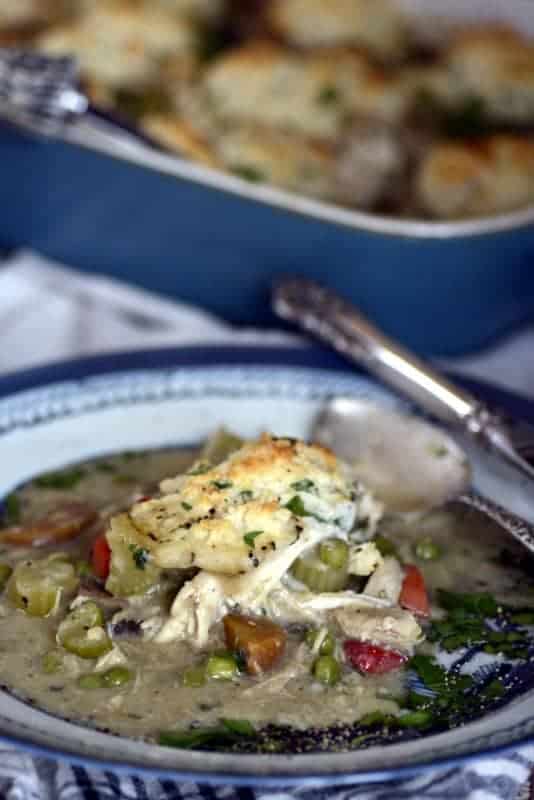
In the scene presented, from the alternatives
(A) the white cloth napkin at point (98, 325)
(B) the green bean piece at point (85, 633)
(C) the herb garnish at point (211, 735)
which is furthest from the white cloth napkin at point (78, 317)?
(C) the herb garnish at point (211, 735)

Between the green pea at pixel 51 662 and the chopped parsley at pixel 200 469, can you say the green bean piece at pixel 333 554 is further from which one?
the green pea at pixel 51 662

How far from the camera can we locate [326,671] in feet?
5.87

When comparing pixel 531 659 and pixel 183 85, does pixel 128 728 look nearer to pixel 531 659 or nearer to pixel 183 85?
pixel 531 659

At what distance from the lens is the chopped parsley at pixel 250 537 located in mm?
1905

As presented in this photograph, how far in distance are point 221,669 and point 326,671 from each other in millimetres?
129

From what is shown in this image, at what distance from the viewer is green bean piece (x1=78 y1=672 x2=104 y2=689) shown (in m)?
1.75

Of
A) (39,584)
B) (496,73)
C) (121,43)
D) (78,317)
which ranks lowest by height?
(78,317)

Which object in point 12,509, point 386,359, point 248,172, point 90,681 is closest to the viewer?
point 90,681

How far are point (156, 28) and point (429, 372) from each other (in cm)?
163

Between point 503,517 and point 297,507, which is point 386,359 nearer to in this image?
point 503,517

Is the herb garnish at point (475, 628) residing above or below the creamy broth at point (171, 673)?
above

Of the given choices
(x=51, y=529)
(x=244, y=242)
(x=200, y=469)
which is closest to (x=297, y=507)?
(x=200, y=469)

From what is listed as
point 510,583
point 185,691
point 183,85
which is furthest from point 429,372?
point 183,85

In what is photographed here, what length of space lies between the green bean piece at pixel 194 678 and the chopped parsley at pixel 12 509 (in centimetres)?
50
